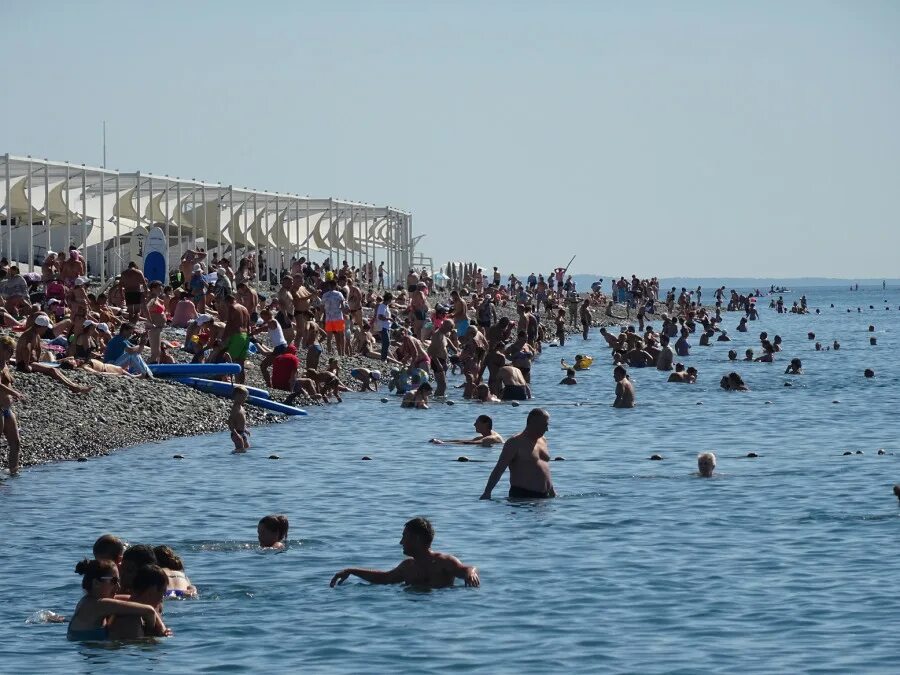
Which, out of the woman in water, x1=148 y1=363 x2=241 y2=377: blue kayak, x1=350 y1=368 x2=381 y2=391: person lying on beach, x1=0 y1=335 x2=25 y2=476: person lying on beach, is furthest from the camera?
x1=350 y1=368 x2=381 y2=391: person lying on beach

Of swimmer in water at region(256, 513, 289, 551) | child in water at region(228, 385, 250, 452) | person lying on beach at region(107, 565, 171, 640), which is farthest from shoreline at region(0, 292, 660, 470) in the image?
person lying on beach at region(107, 565, 171, 640)

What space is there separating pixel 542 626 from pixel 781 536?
4.30 m

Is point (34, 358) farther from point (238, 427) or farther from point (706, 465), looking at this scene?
point (706, 465)

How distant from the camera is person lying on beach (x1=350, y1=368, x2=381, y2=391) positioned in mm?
30391

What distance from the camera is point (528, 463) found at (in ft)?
50.5

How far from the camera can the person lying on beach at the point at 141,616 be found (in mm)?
9836

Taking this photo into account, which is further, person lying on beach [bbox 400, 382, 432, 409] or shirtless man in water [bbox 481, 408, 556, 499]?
person lying on beach [bbox 400, 382, 432, 409]

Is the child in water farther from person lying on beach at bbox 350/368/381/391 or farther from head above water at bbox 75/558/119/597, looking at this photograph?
head above water at bbox 75/558/119/597

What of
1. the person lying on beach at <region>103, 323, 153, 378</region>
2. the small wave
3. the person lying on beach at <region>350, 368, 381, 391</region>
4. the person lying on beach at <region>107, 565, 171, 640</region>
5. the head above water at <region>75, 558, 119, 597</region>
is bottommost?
the small wave

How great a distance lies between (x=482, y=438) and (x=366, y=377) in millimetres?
9993

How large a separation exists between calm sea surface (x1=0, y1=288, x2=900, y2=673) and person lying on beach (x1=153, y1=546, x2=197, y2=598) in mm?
104

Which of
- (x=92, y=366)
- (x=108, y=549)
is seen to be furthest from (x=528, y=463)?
(x=92, y=366)

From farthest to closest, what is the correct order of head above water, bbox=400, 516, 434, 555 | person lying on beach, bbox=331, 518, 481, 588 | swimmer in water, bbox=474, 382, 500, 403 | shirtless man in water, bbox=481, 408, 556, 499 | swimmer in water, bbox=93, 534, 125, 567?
swimmer in water, bbox=474, 382, 500, 403, shirtless man in water, bbox=481, 408, 556, 499, person lying on beach, bbox=331, 518, 481, 588, head above water, bbox=400, 516, 434, 555, swimmer in water, bbox=93, 534, 125, 567

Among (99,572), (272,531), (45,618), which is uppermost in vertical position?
(99,572)
